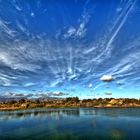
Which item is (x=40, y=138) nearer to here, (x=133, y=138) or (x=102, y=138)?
(x=102, y=138)

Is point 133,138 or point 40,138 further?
point 40,138

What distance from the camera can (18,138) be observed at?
56.8 metres

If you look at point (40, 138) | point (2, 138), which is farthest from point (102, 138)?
point (2, 138)

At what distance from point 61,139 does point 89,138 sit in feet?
22.2

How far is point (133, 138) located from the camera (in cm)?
5231

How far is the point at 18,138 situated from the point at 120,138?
24.9 metres

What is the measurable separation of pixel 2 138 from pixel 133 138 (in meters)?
31.9

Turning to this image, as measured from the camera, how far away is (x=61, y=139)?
2142 inches

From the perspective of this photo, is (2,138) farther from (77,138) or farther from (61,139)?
(77,138)

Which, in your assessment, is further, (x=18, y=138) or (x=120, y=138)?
(x=18, y=138)

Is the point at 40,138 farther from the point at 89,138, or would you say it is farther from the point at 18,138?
the point at 89,138

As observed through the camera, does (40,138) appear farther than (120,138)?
Yes

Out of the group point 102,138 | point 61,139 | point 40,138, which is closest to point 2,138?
point 40,138

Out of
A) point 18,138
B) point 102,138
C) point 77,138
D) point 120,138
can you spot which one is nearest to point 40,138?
point 18,138
